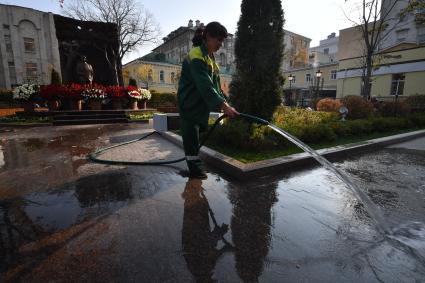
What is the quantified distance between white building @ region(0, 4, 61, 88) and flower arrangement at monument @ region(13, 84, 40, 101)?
2834 cm

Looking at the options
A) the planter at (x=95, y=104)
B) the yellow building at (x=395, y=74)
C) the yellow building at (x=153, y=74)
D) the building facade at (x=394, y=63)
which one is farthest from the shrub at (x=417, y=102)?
the yellow building at (x=153, y=74)

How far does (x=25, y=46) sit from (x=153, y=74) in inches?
756

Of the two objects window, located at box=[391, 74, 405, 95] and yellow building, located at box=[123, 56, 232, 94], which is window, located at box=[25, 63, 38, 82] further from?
window, located at box=[391, 74, 405, 95]

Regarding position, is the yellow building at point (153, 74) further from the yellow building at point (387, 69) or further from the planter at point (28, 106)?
the planter at point (28, 106)

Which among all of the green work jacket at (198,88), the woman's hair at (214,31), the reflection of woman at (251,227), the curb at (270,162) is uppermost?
the woman's hair at (214,31)

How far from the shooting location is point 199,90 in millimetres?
3236

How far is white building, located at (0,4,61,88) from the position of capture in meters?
34.3

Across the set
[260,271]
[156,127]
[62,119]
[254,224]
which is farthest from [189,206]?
[62,119]

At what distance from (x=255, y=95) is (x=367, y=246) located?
4563 mm

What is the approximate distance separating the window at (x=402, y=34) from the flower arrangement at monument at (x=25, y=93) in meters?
37.6

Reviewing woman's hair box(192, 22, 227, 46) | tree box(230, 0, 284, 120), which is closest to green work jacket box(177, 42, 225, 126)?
woman's hair box(192, 22, 227, 46)

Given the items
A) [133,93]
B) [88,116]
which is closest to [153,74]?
[133,93]

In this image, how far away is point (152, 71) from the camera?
1718 inches

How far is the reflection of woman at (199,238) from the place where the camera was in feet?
5.85
